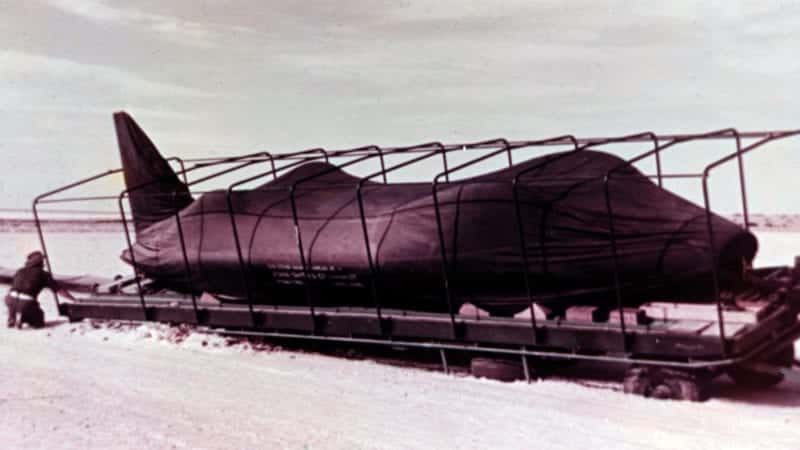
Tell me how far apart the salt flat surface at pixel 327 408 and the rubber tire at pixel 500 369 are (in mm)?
135

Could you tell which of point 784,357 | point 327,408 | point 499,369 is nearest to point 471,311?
point 499,369

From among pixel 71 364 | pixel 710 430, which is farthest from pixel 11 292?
pixel 710 430

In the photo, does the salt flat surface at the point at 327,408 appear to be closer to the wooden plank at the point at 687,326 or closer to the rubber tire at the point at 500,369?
the rubber tire at the point at 500,369

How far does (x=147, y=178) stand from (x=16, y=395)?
6930mm

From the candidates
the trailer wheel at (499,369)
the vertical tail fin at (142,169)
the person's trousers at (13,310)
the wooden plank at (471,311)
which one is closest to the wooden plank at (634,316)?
the trailer wheel at (499,369)

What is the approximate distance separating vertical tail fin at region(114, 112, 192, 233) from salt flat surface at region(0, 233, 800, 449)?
13.2 ft

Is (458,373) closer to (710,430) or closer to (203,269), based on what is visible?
(710,430)

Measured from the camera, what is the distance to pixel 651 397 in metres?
9.81

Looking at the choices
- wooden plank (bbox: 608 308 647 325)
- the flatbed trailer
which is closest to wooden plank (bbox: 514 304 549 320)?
the flatbed trailer

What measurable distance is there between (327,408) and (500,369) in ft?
7.41

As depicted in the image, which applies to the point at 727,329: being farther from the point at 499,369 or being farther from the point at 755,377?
the point at 499,369

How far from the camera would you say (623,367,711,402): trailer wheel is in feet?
31.5

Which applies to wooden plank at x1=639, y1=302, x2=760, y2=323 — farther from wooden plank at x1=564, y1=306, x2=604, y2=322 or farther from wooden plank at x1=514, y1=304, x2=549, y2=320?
wooden plank at x1=514, y1=304, x2=549, y2=320

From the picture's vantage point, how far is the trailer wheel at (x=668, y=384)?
31.5 feet
